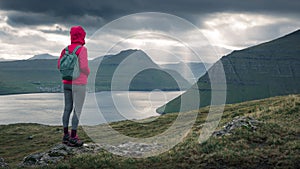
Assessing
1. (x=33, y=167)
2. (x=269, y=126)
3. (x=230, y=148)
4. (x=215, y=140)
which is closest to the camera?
(x=33, y=167)

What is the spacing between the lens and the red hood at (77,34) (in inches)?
581

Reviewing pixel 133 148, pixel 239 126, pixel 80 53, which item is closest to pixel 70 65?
pixel 80 53

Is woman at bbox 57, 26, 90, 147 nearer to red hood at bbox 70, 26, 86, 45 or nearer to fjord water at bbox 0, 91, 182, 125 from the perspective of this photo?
red hood at bbox 70, 26, 86, 45

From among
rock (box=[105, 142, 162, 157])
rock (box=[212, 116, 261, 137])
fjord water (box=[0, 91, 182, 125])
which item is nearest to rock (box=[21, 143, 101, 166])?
rock (box=[105, 142, 162, 157])

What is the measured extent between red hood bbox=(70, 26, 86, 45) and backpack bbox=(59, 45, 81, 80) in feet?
1.53

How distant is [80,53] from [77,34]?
1012 millimetres

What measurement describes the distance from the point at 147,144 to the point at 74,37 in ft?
23.8

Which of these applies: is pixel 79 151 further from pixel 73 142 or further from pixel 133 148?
pixel 133 148

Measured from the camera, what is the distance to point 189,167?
13.3 meters

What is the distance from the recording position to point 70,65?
46.9 feet

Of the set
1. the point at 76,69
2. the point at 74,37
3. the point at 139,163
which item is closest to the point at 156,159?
the point at 139,163

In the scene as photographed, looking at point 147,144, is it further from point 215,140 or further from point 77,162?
point 77,162

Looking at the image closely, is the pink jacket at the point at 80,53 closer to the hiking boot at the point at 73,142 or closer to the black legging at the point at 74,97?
the black legging at the point at 74,97

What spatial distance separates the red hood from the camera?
48.4ft
